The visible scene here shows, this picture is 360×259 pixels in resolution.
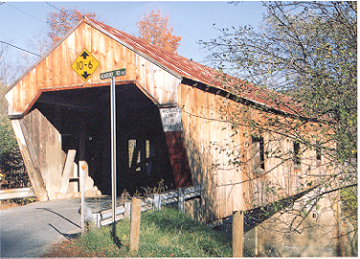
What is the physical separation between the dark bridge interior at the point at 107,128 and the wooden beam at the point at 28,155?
88 centimetres

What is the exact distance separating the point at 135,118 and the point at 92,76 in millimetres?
5535

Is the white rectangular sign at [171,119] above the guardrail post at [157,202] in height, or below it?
above

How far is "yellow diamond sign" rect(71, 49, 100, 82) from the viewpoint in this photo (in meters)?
9.04

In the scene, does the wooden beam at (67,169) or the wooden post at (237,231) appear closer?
the wooden post at (237,231)

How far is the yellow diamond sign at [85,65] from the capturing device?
9.04 meters

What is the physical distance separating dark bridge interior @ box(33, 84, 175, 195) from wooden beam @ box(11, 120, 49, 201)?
2.88 feet

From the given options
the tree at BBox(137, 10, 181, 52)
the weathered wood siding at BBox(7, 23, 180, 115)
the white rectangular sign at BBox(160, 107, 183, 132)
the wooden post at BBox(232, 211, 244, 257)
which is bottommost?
the wooden post at BBox(232, 211, 244, 257)

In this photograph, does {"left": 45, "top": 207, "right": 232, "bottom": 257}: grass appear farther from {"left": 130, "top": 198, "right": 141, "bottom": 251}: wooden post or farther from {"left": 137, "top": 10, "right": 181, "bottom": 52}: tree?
{"left": 137, "top": 10, "right": 181, "bottom": 52}: tree

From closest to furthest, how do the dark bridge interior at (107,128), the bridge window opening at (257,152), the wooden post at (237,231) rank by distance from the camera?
the wooden post at (237,231)
the bridge window opening at (257,152)
the dark bridge interior at (107,128)

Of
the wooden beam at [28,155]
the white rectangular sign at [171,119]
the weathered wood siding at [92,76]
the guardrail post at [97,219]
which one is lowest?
the guardrail post at [97,219]

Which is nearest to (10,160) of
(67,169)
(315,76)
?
(67,169)

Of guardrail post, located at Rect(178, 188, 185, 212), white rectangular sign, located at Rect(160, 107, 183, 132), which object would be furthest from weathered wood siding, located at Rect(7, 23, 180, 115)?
guardrail post, located at Rect(178, 188, 185, 212)

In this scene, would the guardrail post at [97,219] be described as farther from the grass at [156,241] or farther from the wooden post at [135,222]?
the wooden post at [135,222]

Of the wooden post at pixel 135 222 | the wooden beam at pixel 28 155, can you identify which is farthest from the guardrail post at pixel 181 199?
the wooden beam at pixel 28 155
